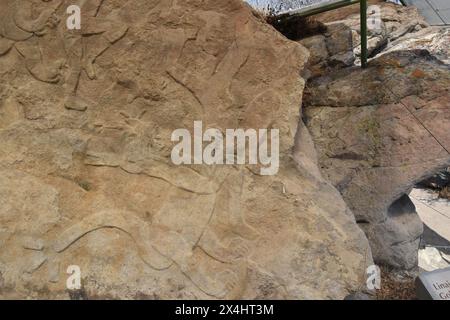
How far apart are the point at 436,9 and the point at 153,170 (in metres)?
3.72

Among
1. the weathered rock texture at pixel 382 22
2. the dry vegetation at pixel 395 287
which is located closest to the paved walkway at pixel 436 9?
the weathered rock texture at pixel 382 22

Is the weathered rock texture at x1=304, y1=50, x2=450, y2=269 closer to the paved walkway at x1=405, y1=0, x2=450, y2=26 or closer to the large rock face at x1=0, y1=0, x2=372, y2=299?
the large rock face at x1=0, y1=0, x2=372, y2=299

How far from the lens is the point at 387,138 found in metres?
3.37

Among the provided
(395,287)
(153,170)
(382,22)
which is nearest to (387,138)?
(395,287)

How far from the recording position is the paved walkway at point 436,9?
4.35m

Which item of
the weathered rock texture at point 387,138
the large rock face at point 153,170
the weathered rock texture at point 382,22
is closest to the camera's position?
the large rock face at point 153,170

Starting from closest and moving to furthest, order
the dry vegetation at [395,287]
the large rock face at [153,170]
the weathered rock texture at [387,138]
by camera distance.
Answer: the large rock face at [153,170]
the dry vegetation at [395,287]
the weathered rock texture at [387,138]

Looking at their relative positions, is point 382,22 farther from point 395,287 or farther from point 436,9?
point 395,287

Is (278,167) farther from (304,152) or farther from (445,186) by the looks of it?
(445,186)

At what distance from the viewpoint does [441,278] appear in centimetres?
287

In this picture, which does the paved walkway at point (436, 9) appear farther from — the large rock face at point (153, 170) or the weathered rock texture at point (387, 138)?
the large rock face at point (153, 170)

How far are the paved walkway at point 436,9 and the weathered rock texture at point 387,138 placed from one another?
4.26ft

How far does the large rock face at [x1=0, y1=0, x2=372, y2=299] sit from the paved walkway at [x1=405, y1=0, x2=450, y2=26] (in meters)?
2.57

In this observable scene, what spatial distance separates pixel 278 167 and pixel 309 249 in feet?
1.66
